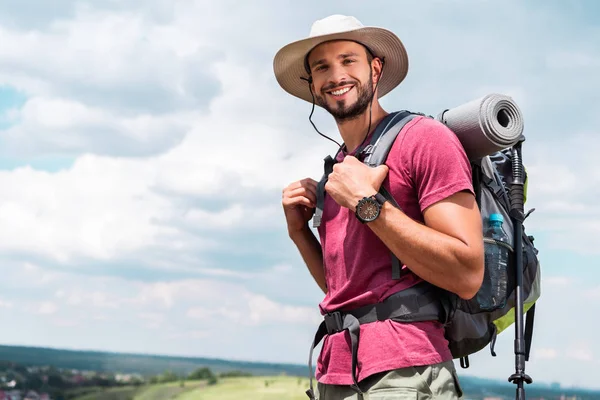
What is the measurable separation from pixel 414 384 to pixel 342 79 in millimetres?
1614

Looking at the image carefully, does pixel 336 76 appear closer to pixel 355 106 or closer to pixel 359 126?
pixel 355 106

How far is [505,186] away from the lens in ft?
12.6

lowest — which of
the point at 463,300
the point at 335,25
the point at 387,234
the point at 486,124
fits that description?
the point at 463,300

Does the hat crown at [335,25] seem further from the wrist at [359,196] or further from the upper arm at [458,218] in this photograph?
the upper arm at [458,218]

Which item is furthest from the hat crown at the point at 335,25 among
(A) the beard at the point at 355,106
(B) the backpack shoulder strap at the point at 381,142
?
(B) the backpack shoulder strap at the point at 381,142

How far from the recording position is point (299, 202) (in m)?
3.99

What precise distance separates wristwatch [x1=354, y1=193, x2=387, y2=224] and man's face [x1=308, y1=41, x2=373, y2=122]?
2.27 feet

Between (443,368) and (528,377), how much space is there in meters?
0.59

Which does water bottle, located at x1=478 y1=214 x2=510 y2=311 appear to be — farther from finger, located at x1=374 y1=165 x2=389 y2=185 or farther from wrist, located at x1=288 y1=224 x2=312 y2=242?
wrist, located at x1=288 y1=224 x2=312 y2=242

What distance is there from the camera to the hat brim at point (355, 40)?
12.5 ft

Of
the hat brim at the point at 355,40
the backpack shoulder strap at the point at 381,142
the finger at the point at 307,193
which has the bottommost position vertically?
the finger at the point at 307,193

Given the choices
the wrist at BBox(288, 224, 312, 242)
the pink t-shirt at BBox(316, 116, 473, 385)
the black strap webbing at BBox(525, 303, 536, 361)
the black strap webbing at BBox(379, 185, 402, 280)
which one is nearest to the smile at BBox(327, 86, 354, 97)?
the pink t-shirt at BBox(316, 116, 473, 385)

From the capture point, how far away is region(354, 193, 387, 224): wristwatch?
311 cm

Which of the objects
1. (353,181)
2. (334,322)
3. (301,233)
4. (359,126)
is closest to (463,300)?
(334,322)
